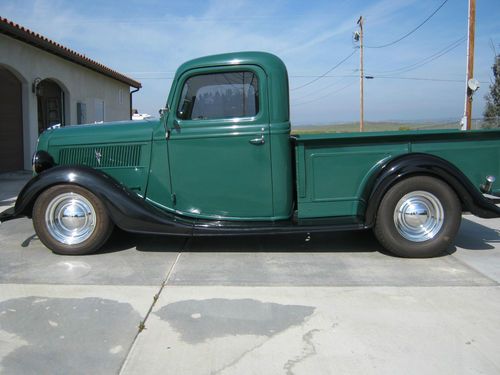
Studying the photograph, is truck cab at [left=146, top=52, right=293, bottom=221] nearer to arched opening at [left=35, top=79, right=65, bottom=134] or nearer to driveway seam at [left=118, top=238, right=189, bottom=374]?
driveway seam at [left=118, top=238, right=189, bottom=374]

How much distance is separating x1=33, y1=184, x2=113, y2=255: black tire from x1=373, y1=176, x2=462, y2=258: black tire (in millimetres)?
2727

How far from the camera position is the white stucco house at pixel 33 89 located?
421 inches

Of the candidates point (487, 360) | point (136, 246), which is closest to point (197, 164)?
point (136, 246)

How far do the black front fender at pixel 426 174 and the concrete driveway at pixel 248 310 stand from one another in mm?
527

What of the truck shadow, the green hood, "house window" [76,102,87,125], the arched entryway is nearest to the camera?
the green hood

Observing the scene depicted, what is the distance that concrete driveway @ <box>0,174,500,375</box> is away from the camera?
2.60 m

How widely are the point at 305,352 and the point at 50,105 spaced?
497 inches

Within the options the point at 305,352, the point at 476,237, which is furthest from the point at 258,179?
the point at 476,237

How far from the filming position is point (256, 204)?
458cm

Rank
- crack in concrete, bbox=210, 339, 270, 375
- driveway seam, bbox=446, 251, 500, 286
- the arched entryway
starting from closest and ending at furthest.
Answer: crack in concrete, bbox=210, 339, 270, 375
driveway seam, bbox=446, 251, 500, 286
the arched entryway

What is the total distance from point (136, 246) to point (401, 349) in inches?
125

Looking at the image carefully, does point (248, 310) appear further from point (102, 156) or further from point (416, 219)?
point (102, 156)

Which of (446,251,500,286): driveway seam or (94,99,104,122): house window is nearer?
(446,251,500,286): driveway seam

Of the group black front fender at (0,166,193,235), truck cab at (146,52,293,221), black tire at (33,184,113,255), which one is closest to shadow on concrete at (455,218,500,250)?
truck cab at (146,52,293,221)
